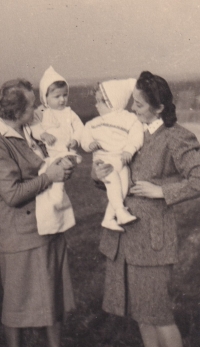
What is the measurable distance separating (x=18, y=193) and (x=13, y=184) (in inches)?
2.1

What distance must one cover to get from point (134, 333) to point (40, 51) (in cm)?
188

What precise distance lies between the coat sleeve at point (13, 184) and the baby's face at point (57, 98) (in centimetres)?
36

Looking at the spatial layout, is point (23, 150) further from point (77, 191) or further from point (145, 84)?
point (77, 191)

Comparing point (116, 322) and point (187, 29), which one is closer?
point (187, 29)

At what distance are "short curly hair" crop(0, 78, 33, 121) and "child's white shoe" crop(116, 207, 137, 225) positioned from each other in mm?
724

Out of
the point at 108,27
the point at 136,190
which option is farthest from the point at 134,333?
the point at 108,27

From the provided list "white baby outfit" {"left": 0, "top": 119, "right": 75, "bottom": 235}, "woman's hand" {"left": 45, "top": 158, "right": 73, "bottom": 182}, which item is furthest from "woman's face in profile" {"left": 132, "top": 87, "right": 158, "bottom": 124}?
"white baby outfit" {"left": 0, "top": 119, "right": 75, "bottom": 235}

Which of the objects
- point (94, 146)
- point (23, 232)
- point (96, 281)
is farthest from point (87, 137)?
point (96, 281)

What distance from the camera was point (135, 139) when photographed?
269 cm

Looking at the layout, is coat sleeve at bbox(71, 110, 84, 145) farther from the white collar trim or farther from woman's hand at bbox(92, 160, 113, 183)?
the white collar trim

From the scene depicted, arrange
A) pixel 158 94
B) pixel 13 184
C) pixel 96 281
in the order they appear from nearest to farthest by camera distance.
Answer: pixel 158 94 < pixel 13 184 < pixel 96 281

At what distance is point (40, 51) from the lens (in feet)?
10.7

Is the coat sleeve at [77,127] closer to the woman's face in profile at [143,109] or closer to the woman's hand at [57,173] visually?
the woman's hand at [57,173]

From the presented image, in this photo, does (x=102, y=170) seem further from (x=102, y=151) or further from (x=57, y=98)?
(x=57, y=98)
